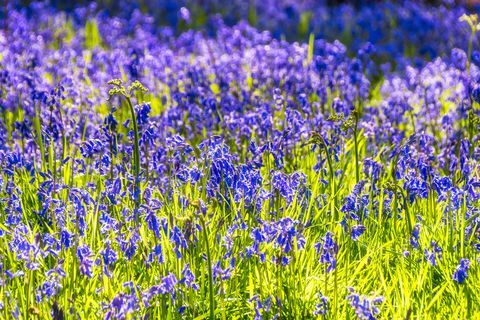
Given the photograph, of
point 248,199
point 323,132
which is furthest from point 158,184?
point 323,132

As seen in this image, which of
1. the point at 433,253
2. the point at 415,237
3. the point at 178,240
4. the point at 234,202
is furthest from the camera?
the point at 234,202

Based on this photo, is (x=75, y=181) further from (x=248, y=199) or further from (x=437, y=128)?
(x=437, y=128)

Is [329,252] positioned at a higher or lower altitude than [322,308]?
higher

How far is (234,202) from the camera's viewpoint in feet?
12.2

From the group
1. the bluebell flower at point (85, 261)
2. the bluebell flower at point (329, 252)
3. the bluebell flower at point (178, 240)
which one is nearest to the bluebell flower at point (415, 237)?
the bluebell flower at point (329, 252)

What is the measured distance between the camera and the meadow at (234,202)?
3102 mm

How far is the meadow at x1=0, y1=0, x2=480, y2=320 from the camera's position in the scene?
310cm

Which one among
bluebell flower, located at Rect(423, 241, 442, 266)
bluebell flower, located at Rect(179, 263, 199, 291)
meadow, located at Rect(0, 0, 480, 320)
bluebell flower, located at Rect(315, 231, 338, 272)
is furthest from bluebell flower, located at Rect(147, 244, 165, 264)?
bluebell flower, located at Rect(423, 241, 442, 266)

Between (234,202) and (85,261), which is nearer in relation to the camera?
(85,261)

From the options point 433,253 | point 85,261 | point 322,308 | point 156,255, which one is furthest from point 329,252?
point 85,261

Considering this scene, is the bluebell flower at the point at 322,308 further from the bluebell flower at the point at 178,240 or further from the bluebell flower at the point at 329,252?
the bluebell flower at the point at 178,240

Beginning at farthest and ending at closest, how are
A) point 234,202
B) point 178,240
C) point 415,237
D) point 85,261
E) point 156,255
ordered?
→ point 234,202 < point 415,237 < point 156,255 < point 178,240 < point 85,261

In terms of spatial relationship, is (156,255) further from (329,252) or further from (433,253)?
(433,253)

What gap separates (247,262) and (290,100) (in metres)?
2.64
